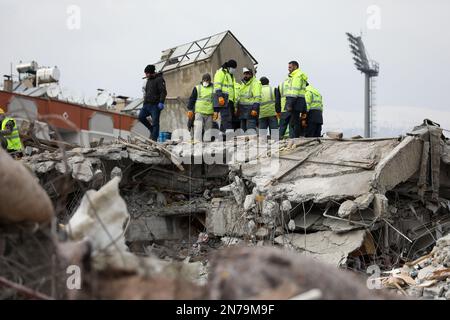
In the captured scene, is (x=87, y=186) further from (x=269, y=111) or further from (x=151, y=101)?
(x=269, y=111)

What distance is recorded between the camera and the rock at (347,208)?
7164 mm

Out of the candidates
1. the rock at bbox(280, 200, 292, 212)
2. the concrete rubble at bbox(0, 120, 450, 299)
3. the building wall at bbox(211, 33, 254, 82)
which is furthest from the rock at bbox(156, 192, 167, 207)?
the building wall at bbox(211, 33, 254, 82)

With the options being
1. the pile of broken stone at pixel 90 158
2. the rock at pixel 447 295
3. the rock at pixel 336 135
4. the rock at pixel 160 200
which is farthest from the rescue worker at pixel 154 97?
the rock at pixel 447 295

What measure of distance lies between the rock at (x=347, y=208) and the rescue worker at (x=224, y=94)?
4233 mm

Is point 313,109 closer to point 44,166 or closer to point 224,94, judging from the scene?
point 224,94

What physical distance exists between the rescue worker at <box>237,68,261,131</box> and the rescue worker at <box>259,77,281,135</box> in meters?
0.10

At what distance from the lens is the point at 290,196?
7.88 meters

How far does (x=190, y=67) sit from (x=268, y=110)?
5722mm

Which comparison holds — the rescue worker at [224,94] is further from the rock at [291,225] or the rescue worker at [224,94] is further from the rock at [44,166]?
the rock at [291,225]

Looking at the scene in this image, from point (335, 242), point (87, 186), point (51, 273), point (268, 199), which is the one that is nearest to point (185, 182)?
point (87, 186)

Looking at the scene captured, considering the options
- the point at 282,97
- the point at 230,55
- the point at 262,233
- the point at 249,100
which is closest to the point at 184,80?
the point at 230,55

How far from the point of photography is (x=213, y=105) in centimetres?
1112

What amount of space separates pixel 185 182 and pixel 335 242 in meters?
3.88

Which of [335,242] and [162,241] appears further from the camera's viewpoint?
[162,241]
